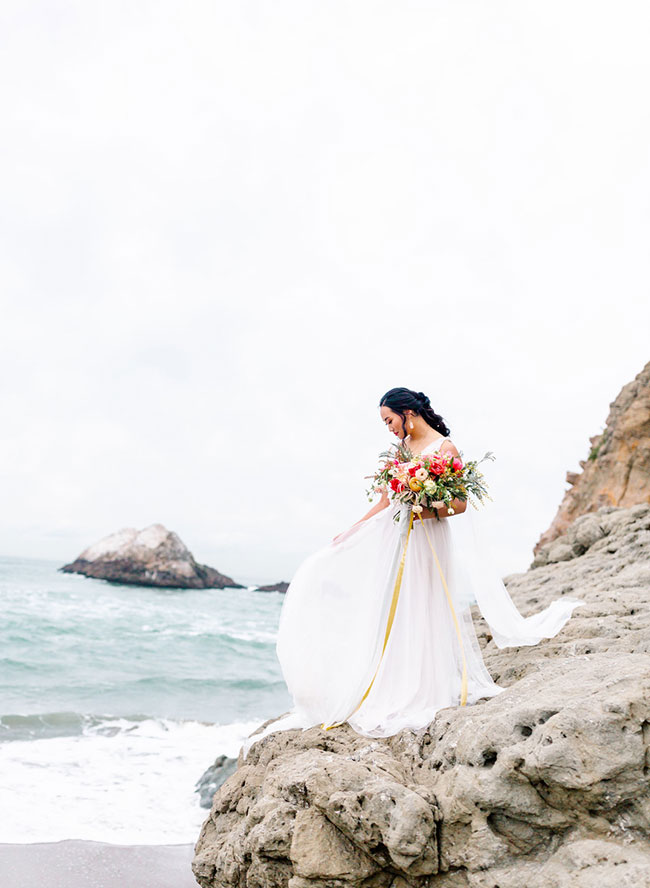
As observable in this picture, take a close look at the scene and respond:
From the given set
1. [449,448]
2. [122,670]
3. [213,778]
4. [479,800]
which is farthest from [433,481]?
[122,670]

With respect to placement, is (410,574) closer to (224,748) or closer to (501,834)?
(501,834)

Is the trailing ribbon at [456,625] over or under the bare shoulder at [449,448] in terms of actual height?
under

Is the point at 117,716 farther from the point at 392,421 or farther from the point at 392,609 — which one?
the point at 392,421

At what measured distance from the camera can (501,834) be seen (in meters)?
3.17

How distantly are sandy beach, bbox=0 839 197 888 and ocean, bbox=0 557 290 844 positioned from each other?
24 cm

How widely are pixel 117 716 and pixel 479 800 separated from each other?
1037 centimetres

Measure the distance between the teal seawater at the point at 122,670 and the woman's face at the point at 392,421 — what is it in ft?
27.1

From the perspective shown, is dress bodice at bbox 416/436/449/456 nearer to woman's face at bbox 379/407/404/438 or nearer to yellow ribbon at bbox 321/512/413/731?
woman's face at bbox 379/407/404/438

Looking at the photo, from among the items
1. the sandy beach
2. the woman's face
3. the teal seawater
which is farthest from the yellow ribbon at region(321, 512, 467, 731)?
the teal seawater

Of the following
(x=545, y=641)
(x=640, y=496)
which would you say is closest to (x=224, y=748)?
(x=545, y=641)

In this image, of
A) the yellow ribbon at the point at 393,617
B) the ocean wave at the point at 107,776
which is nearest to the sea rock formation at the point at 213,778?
the ocean wave at the point at 107,776

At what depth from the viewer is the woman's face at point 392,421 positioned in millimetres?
5410

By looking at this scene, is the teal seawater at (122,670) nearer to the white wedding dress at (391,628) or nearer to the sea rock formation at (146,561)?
the white wedding dress at (391,628)

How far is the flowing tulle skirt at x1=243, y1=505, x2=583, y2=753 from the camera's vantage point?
457 centimetres
